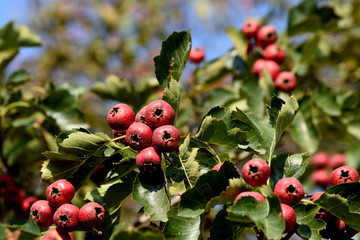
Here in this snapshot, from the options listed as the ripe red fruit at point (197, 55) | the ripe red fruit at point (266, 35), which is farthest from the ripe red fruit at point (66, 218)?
the ripe red fruit at point (197, 55)

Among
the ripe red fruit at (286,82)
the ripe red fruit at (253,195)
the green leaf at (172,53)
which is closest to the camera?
the ripe red fruit at (253,195)

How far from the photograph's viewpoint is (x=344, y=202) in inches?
42.7

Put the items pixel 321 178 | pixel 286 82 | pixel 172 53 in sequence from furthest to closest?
pixel 321 178 < pixel 286 82 < pixel 172 53

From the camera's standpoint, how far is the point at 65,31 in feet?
26.3

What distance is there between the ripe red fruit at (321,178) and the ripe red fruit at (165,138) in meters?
2.71

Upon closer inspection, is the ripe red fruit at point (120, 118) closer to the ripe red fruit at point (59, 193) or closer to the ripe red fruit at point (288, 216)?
the ripe red fruit at point (59, 193)

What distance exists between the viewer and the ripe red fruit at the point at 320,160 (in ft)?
12.4

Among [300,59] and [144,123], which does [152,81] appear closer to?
[300,59]

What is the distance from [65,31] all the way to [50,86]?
6.09m

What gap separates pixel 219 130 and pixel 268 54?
1329mm

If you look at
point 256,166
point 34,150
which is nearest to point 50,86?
point 34,150

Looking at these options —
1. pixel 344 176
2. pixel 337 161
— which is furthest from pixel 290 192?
pixel 337 161

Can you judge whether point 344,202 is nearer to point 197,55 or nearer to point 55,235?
point 55,235

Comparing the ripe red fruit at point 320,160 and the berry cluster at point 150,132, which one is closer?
the berry cluster at point 150,132
